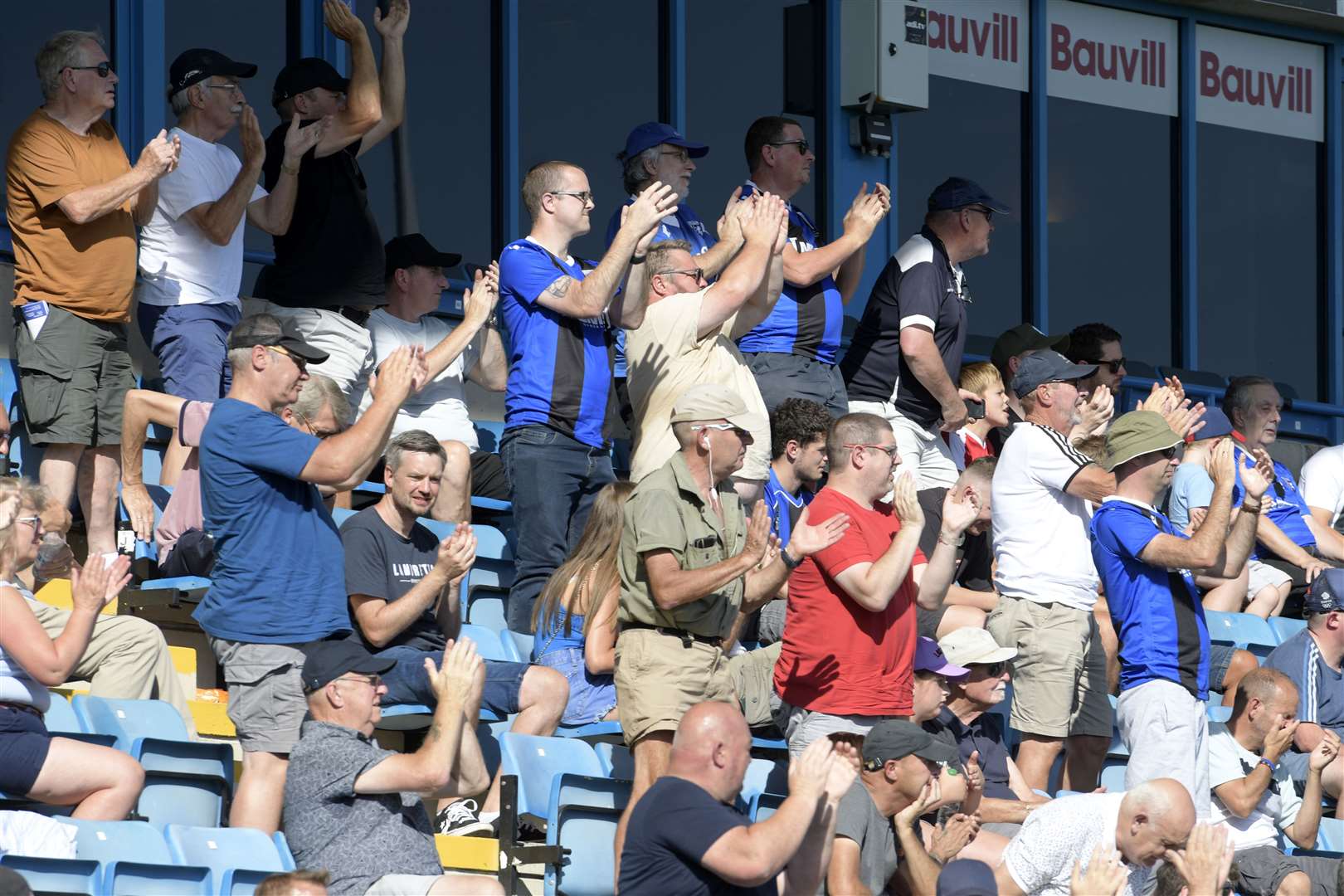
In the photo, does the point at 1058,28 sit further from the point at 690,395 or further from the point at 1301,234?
the point at 690,395

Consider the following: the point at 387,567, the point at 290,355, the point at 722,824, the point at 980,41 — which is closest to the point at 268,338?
the point at 290,355

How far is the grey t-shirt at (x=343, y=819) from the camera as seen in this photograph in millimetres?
5566

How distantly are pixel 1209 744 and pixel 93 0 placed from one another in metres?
6.03

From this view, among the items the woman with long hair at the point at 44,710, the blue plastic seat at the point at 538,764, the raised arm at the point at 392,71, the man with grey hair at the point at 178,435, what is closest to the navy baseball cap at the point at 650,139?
the raised arm at the point at 392,71

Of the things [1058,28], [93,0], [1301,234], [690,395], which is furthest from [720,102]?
[690,395]

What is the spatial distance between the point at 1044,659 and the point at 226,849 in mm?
3248

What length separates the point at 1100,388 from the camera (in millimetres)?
8633

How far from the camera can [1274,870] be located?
762 cm

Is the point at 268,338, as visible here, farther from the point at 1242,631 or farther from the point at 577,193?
the point at 1242,631

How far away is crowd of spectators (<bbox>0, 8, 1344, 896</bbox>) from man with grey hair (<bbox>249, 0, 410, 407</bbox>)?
0.06ft

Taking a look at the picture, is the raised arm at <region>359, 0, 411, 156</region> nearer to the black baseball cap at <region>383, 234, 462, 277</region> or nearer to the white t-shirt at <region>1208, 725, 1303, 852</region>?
the black baseball cap at <region>383, 234, 462, 277</region>

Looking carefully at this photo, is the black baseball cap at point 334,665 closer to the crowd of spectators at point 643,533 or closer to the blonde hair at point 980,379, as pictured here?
the crowd of spectators at point 643,533

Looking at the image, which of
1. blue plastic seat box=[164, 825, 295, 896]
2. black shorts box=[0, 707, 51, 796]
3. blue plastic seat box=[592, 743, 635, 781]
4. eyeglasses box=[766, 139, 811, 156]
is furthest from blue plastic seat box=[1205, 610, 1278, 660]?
black shorts box=[0, 707, 51, 796]

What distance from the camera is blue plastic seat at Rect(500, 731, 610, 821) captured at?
21.0ft
